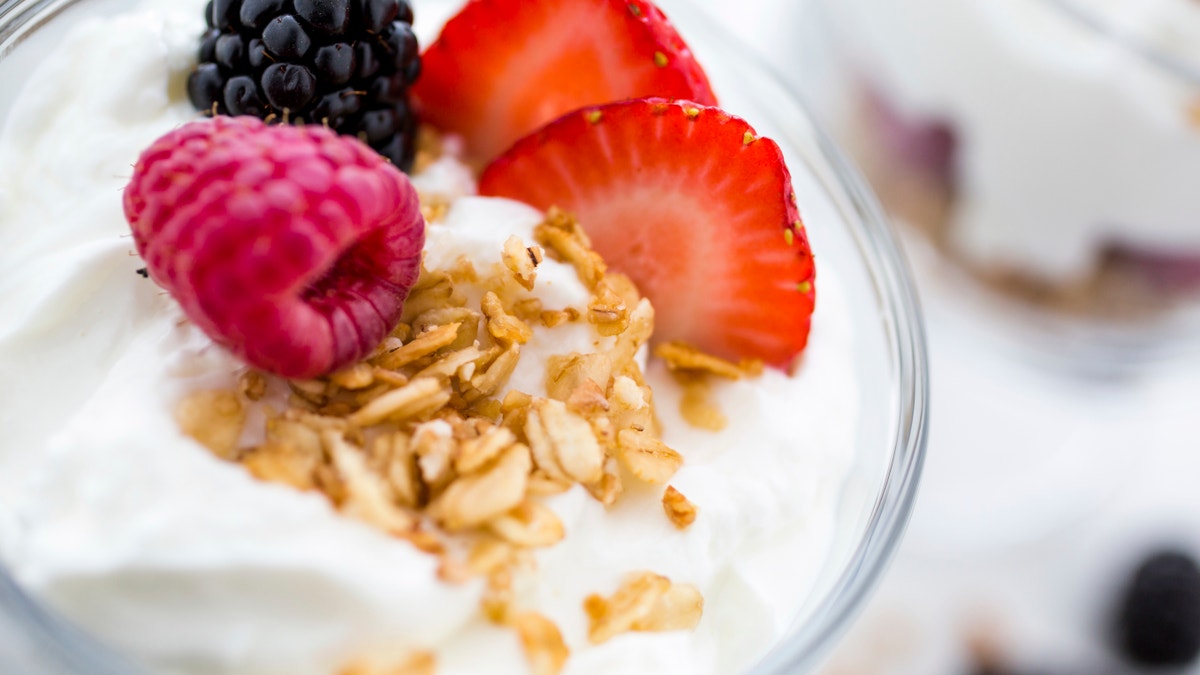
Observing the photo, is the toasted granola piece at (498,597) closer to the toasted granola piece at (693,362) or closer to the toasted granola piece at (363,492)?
the toasted granola piece at (363,492)

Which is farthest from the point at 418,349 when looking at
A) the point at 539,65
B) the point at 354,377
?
the point at 539,65

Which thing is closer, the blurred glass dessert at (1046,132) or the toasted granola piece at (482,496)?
the toasted granola piece at (482,496)

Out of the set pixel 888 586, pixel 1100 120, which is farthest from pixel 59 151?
pixel 888 586

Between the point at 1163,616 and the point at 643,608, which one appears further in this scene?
the point at 1163,616

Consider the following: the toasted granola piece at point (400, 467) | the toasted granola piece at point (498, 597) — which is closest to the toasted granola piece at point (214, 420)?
the toasted granola piece at point (400, 467)

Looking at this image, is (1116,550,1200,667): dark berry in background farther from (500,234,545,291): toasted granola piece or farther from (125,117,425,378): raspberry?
(125,117,425,378): raspberry

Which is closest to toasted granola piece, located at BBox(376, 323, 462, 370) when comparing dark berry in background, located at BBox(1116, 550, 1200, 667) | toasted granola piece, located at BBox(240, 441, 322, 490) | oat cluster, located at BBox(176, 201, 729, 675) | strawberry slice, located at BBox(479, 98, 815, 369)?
oat cluster, located at BBox(176, 201, 729, 675)

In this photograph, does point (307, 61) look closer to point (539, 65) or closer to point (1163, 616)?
point (539, 65)
